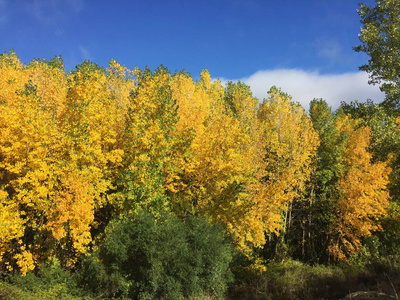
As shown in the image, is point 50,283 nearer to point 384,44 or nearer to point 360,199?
point 384,44

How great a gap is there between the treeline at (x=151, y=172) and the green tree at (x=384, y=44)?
1.06m

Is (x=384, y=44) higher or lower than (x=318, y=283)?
higher

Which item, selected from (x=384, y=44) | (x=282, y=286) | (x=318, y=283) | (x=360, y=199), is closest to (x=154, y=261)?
(x=282, y=286)

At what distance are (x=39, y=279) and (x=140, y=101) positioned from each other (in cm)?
1441

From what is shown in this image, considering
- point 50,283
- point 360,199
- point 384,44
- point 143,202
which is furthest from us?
point 360,199

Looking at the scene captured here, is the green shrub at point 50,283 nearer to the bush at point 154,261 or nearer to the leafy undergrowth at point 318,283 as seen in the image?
A: the bush at point 154,261

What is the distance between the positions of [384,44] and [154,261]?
1646 cm

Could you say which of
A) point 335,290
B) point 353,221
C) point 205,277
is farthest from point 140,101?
point 353,221

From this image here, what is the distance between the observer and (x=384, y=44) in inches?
440

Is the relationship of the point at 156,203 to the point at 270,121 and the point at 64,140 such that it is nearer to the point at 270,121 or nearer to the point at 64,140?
the point at 64,140

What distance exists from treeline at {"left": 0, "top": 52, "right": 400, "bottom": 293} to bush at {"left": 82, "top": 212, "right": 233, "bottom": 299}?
1.31 feet

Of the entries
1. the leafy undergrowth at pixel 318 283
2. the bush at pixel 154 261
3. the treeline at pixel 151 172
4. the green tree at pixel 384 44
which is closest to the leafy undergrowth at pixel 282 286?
the leafy undergrowth at pixel 318 283

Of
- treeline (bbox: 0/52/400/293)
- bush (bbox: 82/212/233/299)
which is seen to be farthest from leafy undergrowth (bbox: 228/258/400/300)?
bush (bbox: 82/212/233/299)

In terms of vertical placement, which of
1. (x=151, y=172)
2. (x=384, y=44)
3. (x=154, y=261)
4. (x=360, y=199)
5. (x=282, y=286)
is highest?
(x=384, y=44)
